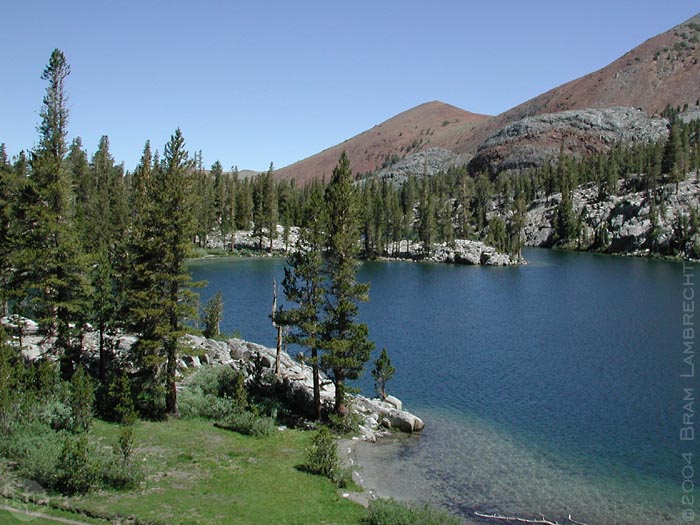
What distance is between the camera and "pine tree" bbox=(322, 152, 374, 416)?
3766 cm

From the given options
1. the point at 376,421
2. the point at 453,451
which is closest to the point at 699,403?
the point at 453,451

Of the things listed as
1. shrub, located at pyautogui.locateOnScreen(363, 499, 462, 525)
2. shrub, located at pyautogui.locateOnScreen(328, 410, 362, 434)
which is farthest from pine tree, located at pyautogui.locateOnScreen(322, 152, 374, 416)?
shrub, located at pyautogui.locateOnScreen(363, 499, 462, 525)

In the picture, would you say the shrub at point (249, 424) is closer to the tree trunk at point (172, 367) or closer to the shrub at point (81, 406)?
the tree trunk at point (172, 367)

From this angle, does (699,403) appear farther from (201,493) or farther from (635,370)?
(201,493)

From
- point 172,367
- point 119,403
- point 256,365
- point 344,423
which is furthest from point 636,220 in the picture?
point 119,403

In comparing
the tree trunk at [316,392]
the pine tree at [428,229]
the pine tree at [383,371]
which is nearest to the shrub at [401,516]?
the tree trunk at [316,392]

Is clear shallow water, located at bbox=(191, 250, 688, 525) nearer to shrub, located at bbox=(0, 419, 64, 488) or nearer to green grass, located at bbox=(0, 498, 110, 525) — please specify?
green grass, located at bbox=(0, 498, 110, 525)

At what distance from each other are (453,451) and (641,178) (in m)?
161

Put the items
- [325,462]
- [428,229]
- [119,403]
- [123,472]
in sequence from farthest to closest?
[428,229], [119,403], [325,462], [123,472]

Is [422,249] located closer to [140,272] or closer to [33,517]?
[140,272]

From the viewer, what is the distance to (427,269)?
128 m

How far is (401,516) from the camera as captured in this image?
2297 centimetres

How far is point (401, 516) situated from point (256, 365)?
21571 mm

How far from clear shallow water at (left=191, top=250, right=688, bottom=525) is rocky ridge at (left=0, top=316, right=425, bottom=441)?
6.70 ft
